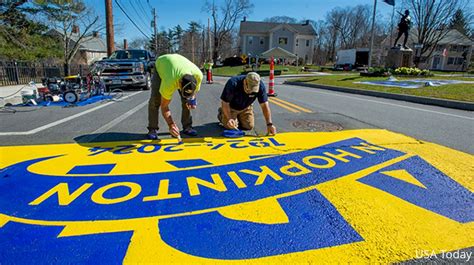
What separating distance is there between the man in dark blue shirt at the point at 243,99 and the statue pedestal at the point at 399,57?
20.8 meters

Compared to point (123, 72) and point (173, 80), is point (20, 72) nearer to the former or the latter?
point (123, 72)

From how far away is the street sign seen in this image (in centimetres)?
167

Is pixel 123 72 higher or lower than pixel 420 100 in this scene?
higher

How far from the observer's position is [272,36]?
5309cm

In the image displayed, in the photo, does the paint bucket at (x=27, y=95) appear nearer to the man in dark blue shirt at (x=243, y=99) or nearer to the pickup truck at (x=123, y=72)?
the pickup truck at (x=123, y=72)

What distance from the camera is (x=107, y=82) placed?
403 inches

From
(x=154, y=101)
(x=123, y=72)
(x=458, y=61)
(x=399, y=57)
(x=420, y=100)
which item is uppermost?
(x=458, y=61)

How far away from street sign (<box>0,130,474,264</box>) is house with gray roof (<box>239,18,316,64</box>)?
51.6 meters

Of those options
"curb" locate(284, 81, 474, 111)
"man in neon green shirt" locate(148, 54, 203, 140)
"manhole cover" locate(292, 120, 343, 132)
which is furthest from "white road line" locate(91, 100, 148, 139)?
"curb" locate(284, 81, 474, 111)

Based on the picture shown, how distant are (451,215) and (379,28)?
79.0 metres

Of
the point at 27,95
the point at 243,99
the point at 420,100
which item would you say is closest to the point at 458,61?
the point at 420,100

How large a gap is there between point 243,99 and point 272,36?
53.0 m

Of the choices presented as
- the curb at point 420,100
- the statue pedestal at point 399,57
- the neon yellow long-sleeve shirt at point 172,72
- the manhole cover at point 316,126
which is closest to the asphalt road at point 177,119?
the manhole cover at point 316,126

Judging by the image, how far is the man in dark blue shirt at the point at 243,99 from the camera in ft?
13.0
